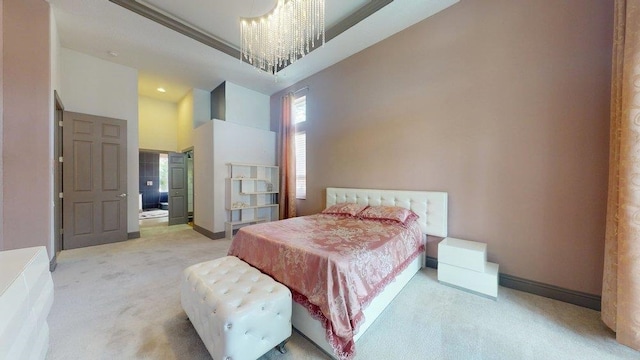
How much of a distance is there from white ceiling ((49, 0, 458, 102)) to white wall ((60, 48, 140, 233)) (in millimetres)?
205

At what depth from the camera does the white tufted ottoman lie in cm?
131

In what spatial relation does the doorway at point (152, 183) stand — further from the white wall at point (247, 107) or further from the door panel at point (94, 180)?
the white wall at point (247, 107)

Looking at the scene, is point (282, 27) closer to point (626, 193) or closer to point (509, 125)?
point (509, 125)

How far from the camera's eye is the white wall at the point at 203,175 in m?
4.64

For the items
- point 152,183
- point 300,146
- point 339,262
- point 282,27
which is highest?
point 282,27

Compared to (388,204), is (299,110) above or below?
above

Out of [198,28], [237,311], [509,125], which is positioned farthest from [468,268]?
[198,28]

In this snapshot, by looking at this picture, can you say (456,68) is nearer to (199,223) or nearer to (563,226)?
(563,226)

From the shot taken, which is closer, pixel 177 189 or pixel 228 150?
pixel 228 150

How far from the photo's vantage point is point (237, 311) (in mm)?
1334

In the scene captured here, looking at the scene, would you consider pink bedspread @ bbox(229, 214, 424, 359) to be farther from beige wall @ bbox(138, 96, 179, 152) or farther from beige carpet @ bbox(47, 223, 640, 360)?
beige wall @ bbox(138, 96, 179, 152)

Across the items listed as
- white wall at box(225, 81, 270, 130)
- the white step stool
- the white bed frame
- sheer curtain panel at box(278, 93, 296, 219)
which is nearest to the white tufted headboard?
the white bed frame

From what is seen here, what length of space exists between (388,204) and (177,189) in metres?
5.62

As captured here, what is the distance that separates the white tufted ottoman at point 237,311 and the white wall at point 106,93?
3999mm
